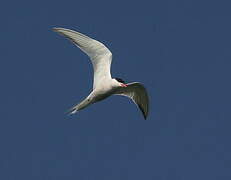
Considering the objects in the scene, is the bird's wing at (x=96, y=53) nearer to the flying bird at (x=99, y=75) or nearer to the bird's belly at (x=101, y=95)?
the flying bird at (x=99, y=75)

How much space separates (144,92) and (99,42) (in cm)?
184

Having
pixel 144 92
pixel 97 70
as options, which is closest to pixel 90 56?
pixel 97 70

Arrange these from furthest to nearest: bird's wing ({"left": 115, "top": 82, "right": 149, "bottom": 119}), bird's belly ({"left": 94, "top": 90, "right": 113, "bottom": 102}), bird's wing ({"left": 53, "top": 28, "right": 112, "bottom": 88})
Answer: bird's wing ({"left": 115, "top": 82, "right": 149, "bottom": 119}) → bird's wing ({"left": 53, "top": 28, "right": 112, "bottom": 88}) → bird's belly ({"left": 94, "top": 90, "right": 113, "bottom": 102})

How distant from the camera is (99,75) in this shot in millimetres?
19172

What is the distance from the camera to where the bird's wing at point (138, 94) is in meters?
19.6

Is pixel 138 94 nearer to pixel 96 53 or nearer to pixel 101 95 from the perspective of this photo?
pixel 101 95

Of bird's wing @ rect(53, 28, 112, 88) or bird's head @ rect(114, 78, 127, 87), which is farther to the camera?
bird's wing @ rect(53, 28, 112, 88)

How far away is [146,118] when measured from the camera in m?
20.0

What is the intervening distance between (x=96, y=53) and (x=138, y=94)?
169 centimetres

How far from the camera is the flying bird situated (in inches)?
736

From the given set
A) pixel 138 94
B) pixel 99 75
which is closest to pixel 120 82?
pixel 99 75

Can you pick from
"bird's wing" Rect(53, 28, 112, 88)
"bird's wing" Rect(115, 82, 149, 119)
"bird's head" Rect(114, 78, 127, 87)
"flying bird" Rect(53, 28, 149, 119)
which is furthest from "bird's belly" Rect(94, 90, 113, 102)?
"bird's wing" Rect(115, 82, 149, 119)

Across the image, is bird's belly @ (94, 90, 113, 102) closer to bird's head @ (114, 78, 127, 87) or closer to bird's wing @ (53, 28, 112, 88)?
bird's head @ (114, 78, 127, 87)

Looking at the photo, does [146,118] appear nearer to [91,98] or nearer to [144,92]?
[144,92]
